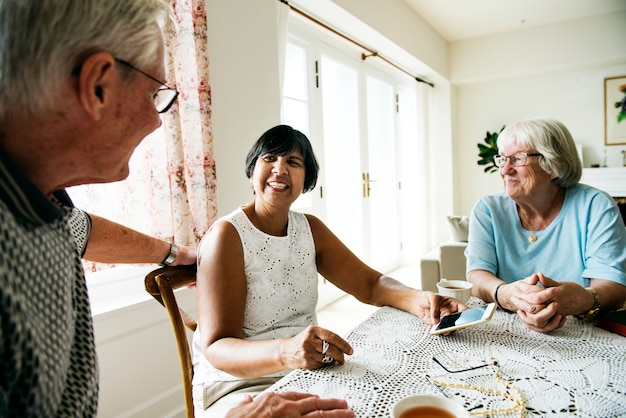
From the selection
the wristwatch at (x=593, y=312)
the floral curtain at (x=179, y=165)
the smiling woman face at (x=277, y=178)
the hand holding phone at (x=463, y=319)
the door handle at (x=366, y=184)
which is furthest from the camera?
the door handle at (x=366, y=184)

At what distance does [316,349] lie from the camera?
87cm

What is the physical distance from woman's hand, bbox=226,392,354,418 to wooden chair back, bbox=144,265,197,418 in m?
0.51

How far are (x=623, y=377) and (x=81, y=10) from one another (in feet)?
3.78

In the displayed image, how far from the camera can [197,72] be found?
201 centimetres

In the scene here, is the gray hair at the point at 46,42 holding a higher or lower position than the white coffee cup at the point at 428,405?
higher

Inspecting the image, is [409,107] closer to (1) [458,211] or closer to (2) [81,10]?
(1) [458,211]

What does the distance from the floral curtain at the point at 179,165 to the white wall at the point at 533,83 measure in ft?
17.6

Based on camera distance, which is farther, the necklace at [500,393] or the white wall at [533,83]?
the white wall at [533,83]

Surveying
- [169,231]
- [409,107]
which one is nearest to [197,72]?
[169,231]

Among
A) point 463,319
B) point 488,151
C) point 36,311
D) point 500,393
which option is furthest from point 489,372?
point 488,151

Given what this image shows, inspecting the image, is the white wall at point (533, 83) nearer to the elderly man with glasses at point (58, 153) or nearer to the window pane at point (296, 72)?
the window pane at point (296, 72)

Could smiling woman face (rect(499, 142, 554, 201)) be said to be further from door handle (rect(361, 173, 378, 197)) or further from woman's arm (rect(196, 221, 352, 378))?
door handle (rect(361, 173, 378, 197))

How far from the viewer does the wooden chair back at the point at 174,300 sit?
115 cm

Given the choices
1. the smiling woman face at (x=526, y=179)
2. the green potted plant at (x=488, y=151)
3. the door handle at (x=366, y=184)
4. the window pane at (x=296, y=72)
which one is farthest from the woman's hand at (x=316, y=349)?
the green potted plant at (x=488, y=151)
